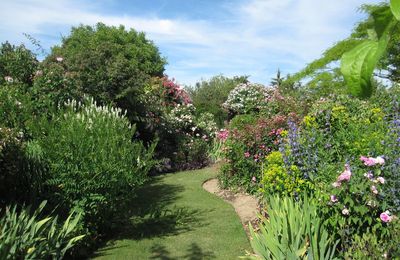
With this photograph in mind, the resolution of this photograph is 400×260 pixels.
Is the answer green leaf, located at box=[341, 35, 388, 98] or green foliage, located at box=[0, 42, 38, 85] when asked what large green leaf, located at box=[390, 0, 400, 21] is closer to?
green leaf, located at box=[341, 35, 388, 98]

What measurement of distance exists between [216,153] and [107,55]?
206 inches

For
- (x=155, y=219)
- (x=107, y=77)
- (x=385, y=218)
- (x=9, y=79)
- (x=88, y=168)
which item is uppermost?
(x=107, y=77)

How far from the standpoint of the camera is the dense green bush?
6000 millimetres

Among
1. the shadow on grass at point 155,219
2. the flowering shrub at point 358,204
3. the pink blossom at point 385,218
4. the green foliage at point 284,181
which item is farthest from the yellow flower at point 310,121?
the pink blossom at point 385,218

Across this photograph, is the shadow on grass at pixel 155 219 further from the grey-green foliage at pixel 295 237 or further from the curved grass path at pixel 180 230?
the grey-green foliage at pixel 295 237

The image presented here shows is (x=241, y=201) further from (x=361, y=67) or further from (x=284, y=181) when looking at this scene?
(x=361, y=67)

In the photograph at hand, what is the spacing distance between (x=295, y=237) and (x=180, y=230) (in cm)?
305

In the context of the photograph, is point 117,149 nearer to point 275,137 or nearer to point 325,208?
point 325,208

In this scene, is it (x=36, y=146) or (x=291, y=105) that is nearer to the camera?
(x=36, y=146)

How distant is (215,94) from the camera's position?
31453mm

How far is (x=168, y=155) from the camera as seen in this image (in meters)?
14.4

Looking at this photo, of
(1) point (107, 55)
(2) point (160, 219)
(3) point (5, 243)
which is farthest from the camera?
(1) point (107, 55)

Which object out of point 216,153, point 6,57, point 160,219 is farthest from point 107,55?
point 160,219

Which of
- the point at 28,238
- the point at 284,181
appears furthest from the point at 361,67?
the point at 284,181
